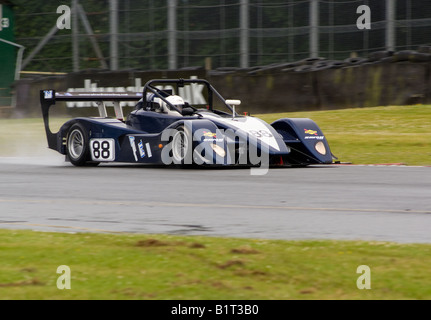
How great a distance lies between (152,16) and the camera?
2230 cm

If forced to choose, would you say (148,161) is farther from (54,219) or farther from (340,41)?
(340,41)

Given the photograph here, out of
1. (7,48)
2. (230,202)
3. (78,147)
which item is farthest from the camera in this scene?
(7,48)

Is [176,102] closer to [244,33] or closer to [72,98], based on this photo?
[72,98]

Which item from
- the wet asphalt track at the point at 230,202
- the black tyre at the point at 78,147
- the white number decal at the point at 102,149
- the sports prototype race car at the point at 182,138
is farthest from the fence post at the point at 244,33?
the wet asphalt track at the point at 230,202

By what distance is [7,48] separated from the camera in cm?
3008

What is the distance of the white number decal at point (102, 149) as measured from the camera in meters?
12.3

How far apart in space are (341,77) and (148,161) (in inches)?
324

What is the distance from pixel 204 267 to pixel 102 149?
25.9 ft

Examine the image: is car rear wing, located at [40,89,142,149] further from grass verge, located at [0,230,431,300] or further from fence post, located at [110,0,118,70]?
fence post, located at [110,0,118,70]

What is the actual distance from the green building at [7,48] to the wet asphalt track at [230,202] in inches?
740

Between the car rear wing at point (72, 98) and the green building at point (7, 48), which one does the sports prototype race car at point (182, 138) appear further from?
the green building at point (7, 48)

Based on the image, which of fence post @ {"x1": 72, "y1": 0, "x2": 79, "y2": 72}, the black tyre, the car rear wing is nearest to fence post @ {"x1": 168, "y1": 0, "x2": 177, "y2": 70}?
fence post @ {"x1": 72, "y1": 0, "x2": 79, "y2": 72}

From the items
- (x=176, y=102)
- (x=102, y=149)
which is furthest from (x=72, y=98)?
(x=176, y=102)

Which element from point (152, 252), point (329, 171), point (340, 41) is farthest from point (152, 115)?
point (340, 41)
